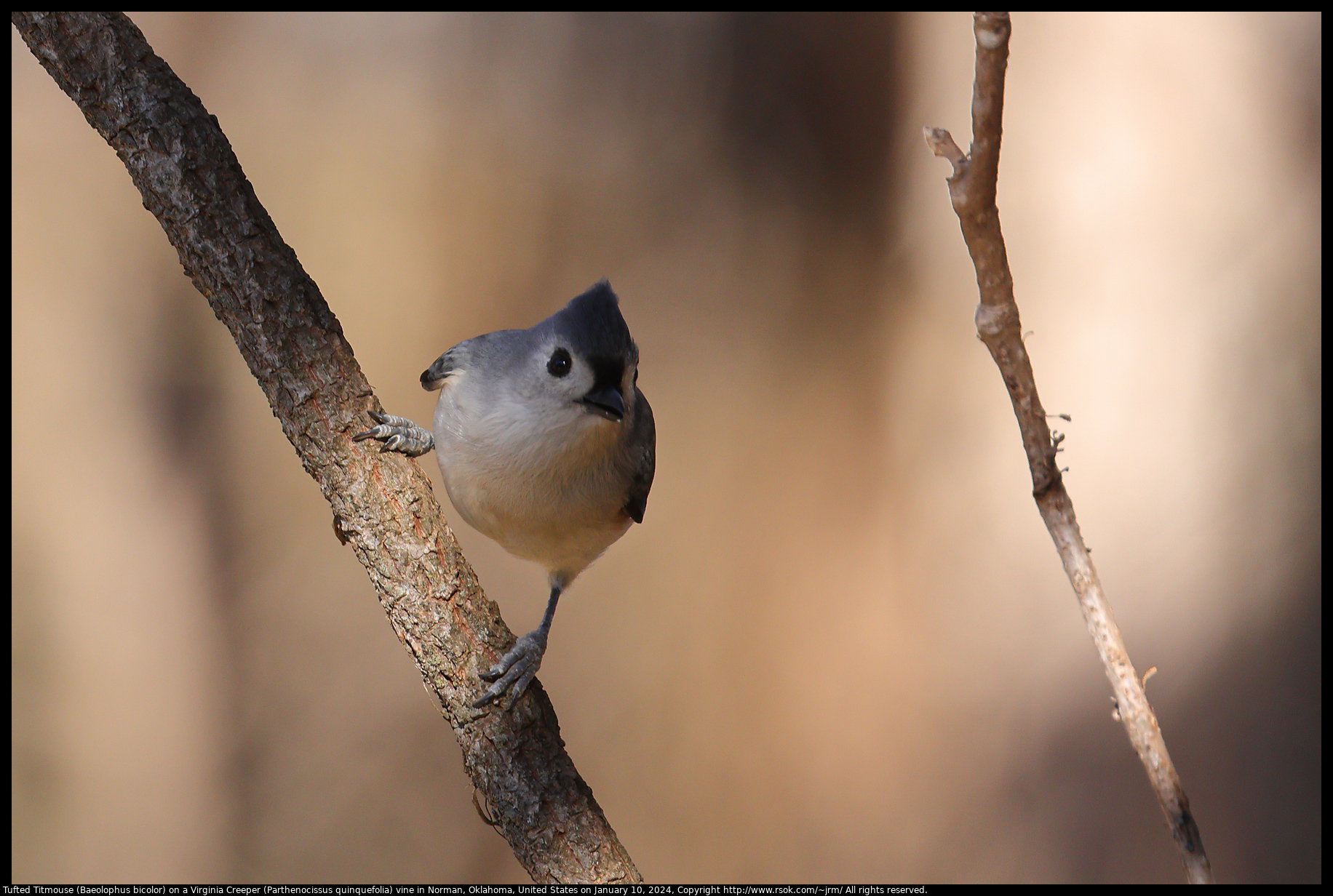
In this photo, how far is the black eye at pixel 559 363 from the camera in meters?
1.12

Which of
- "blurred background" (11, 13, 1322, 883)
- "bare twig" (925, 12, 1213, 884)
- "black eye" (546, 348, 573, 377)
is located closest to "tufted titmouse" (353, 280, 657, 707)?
"black eye" (546, 348, 573, 377)

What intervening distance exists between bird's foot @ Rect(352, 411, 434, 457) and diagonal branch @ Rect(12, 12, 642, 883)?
1 centimetres

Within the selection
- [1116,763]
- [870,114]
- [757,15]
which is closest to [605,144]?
[757,15]

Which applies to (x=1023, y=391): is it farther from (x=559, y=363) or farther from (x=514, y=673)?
(x=514, y=673)

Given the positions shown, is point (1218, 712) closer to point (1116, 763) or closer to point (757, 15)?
point (1116, 763)

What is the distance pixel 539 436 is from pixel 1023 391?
0.64 m

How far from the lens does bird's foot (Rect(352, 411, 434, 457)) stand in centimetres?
116

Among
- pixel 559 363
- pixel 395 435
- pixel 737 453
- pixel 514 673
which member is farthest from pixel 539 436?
pixel 737 453

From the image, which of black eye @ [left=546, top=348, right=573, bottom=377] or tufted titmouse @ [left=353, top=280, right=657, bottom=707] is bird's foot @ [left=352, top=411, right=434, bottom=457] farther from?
black eye @ [left=546, top=348, right=573, bottom=377]

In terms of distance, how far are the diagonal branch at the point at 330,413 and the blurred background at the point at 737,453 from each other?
105cm

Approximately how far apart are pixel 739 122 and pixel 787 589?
1.34 metres

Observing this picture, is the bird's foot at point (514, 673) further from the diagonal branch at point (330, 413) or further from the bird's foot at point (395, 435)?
the bird's foot at point (395, 435)

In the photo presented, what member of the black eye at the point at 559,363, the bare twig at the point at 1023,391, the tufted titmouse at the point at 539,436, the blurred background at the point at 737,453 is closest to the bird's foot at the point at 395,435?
the tufted titmouse at the point at 539,436

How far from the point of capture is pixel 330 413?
1142 millimetres
